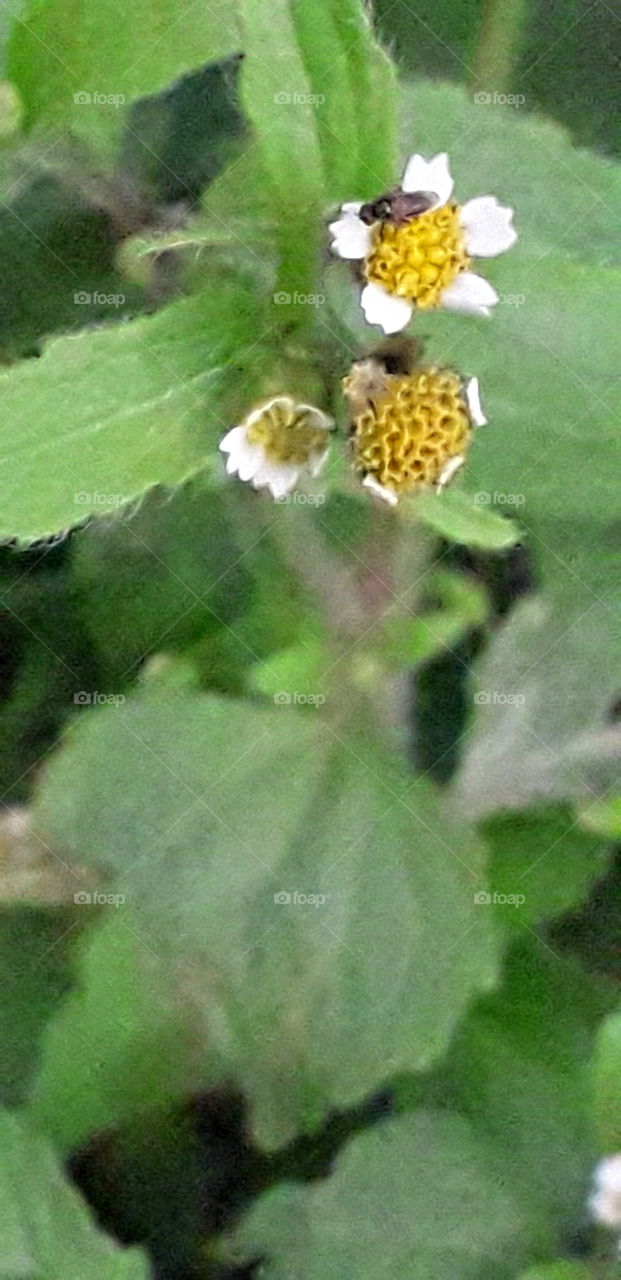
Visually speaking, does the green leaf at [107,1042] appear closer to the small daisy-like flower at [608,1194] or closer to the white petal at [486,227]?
the small daisy-like flower at [608,1194]

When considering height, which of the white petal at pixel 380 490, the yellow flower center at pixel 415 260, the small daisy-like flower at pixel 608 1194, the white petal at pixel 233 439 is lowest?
the small daisy-like flower at pixel 608 1194

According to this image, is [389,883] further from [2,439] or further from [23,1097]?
[2,439]

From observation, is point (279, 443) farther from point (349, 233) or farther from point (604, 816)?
point (604, 816)

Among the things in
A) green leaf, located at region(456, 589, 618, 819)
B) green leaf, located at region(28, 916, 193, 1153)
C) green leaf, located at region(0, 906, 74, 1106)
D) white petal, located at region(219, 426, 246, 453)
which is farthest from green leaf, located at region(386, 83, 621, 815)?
green leaf, located at region(0, 906, 74, 1106)

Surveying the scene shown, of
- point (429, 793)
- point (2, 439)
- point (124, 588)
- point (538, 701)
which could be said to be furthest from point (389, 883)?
point (2, 439)

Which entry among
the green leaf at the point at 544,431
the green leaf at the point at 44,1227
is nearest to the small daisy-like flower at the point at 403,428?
the green leaf at the point at 544,431

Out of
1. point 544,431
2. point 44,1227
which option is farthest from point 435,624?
point 44,1227

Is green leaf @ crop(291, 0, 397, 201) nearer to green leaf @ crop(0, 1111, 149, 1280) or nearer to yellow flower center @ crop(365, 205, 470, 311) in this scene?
yellow flower center @ crop(365, 205, 470, 311)
